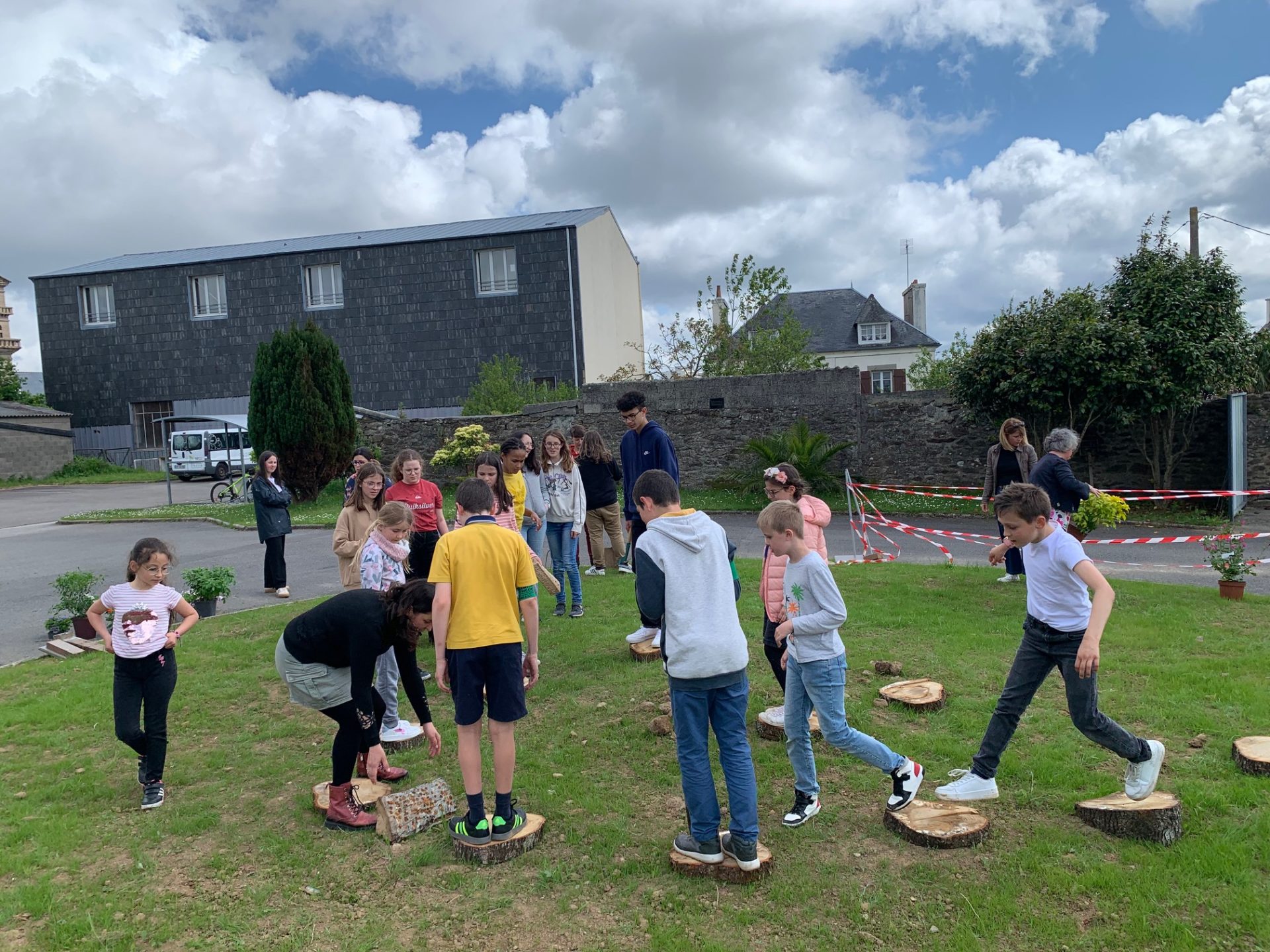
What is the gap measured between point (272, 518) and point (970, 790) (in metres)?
8.52

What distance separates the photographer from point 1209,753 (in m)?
4.68

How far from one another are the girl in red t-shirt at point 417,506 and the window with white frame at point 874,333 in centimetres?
4589

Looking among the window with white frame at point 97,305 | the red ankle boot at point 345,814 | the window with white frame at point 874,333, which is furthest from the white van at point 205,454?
the window with white frame at point 874,333

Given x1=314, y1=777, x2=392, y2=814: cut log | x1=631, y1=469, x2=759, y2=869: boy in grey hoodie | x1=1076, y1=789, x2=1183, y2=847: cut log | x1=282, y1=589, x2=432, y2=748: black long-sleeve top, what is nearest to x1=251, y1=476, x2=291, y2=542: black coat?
x1=314, y1=777, x2=392, y2=814: cut log

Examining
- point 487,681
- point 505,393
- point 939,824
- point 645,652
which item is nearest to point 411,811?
point 487,681

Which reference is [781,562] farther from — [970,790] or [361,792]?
[361,792]

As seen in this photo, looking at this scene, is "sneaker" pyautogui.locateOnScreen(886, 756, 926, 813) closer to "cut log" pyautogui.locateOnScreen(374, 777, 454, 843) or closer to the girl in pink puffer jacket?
the girl in pink puffer jacket

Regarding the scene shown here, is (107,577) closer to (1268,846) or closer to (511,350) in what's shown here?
(1268,846)

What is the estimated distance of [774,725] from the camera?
5184mm

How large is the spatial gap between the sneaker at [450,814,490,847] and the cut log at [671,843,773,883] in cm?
92

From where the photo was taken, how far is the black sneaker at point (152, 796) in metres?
4.73

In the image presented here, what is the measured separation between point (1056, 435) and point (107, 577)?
12623mm

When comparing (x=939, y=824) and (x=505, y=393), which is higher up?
(x=505, y=393)

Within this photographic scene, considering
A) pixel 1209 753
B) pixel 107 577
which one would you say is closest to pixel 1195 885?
pixel 1209 753
